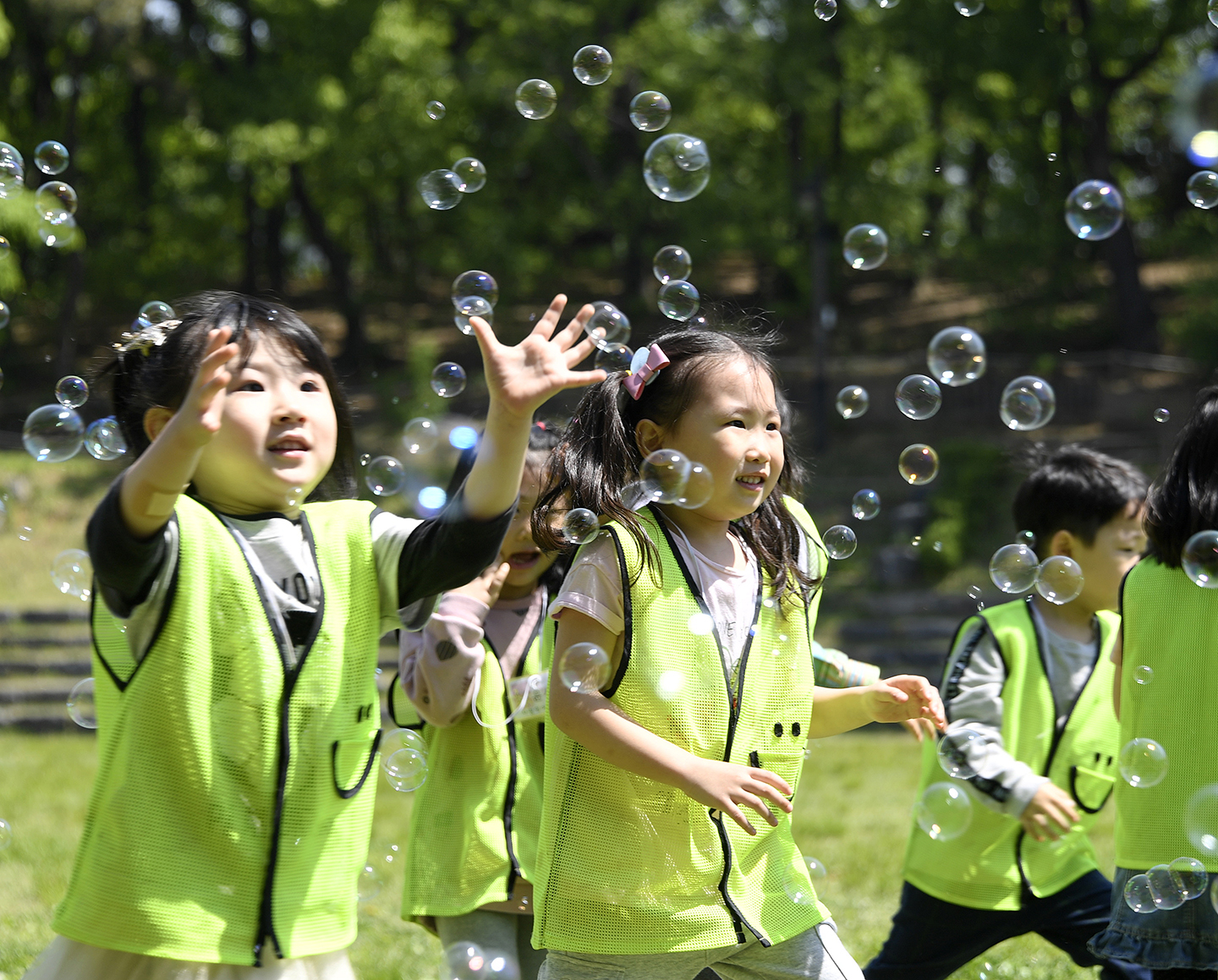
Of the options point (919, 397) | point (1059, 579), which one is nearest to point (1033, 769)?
point (1059, 579)

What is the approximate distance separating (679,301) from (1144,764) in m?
1.39

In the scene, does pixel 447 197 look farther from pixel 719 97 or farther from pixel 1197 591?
pixel 719 97

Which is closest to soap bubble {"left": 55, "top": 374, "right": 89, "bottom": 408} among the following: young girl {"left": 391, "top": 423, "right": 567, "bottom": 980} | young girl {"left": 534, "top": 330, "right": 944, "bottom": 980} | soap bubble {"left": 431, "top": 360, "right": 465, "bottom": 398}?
soap bubble {"left": 431, "top": 360, "right": 465, "bottom": 398}

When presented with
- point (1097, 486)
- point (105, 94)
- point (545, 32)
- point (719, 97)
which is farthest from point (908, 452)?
point (105, 94)

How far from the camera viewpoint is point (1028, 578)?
2.98 m

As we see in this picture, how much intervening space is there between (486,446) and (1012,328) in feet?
55.8

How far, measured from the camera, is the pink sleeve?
2.69 meters

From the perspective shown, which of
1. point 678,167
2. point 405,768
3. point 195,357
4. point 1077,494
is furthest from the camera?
point 678,167

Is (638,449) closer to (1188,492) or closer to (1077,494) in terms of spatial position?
(1188,492)

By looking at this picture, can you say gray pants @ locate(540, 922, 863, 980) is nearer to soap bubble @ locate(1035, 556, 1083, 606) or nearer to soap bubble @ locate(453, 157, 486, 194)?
soap bubble @ locate(1035, 556, 1083, 606)

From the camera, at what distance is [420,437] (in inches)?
120

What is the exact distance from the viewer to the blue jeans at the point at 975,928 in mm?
3027

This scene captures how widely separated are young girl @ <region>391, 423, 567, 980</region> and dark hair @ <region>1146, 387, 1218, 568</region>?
1.25 meters

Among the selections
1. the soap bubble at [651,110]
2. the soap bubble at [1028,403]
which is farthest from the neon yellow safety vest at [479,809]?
the soap bubble at [651,110]
